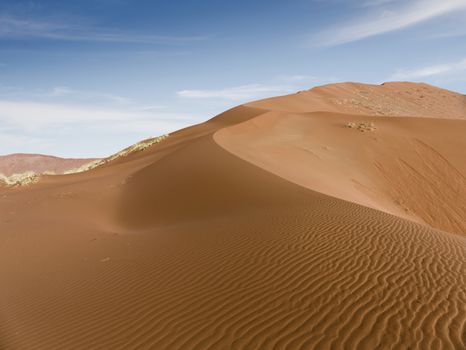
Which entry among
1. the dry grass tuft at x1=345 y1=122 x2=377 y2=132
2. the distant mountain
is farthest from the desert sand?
the distant mountain

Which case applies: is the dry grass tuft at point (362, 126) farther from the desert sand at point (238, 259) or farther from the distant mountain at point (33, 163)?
the distant mountain at point (33, 163)

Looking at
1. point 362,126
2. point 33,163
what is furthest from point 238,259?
point 33,163

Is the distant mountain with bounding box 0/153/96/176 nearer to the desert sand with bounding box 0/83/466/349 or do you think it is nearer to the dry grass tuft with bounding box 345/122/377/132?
the dry grass tuft with bounding box 345/122/377/132

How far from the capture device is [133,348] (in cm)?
515

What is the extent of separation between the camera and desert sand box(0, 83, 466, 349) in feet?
16.6

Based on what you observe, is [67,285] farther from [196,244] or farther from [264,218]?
[264,218]

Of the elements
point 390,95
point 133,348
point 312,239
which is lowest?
point 133,348

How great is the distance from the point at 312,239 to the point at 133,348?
3.95 metres

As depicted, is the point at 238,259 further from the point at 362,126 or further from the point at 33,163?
the point at 33,163

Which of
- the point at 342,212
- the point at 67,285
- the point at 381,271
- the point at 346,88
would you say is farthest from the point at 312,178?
the point at 346,88

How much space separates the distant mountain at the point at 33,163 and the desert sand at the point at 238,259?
11524 cm

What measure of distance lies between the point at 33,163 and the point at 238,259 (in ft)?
452

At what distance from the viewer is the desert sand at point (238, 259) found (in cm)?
505

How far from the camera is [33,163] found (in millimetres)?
127250
